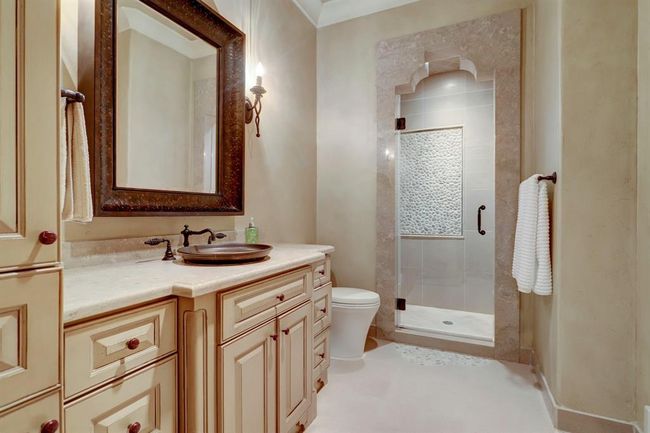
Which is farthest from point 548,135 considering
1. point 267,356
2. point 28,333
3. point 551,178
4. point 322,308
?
point 28,333

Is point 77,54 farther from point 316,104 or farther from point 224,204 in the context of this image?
point 316,104

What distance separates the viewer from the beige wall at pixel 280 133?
219cm

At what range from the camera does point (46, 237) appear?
2.22 feet

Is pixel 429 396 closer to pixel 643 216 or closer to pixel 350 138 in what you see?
pixel 643 216

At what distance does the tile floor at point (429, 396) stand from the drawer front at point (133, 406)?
0.93 m

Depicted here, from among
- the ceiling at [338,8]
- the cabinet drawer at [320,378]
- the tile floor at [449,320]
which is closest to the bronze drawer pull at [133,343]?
the cabinet drawer at [320,378]

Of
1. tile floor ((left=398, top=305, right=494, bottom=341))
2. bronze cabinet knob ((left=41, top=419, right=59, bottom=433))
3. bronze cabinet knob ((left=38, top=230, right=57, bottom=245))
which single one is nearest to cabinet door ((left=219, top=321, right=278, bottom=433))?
bronze cabinet knob ((left=41, top=419, right=59, bottom=433))

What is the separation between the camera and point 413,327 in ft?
9.59

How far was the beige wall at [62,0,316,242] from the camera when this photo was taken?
2189 mm

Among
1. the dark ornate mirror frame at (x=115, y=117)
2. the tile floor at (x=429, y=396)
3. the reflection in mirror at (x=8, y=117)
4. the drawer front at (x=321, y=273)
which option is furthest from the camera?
the drawer front at (x=321, y=273)

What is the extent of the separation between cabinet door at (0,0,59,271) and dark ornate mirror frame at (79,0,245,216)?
71cm

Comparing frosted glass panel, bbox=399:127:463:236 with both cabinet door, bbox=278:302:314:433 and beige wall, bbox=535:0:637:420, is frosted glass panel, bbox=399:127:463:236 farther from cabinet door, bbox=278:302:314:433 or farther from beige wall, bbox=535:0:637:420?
cabinet door, bbox=278:302:314:433

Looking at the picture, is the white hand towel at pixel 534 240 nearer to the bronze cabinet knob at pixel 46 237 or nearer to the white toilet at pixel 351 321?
the white toilet at pixel 351 321

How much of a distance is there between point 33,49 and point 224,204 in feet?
4.28
